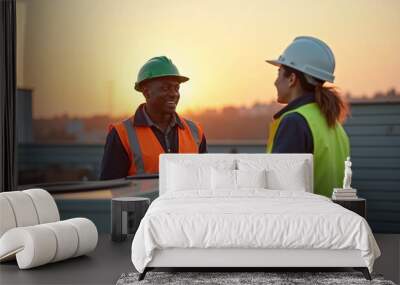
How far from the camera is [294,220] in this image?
4.64 meters

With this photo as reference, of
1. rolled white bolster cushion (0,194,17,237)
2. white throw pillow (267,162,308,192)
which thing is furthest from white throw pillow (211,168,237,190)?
rolled white bolster cushion (0,194,17,237)

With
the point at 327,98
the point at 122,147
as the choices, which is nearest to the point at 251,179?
the point at 327,98

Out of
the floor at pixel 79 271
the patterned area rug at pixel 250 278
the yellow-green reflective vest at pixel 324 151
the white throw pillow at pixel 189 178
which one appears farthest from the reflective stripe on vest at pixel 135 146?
the patterned area rug at pixel 250 278

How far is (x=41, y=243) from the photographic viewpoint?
5035 mm

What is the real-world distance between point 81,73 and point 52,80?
0.31 metres

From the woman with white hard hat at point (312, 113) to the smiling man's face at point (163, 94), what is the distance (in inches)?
39.9

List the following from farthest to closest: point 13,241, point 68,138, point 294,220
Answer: point 68,138 → point 13,241 → point 294,220

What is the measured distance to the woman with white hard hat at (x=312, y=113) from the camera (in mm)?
6742

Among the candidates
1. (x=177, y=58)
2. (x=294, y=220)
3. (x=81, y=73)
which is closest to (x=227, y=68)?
(x=177, y=58)

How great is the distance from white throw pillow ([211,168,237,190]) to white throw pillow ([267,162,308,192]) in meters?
0.34

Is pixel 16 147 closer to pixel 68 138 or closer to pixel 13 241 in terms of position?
pixel 68 138

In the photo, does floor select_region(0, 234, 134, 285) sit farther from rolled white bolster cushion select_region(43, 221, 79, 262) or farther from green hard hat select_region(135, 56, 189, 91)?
green hard hat select_region(135, 56, 189, 91)

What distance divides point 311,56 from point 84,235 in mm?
2958

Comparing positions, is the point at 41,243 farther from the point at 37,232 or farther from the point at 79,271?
the point at 79,271
